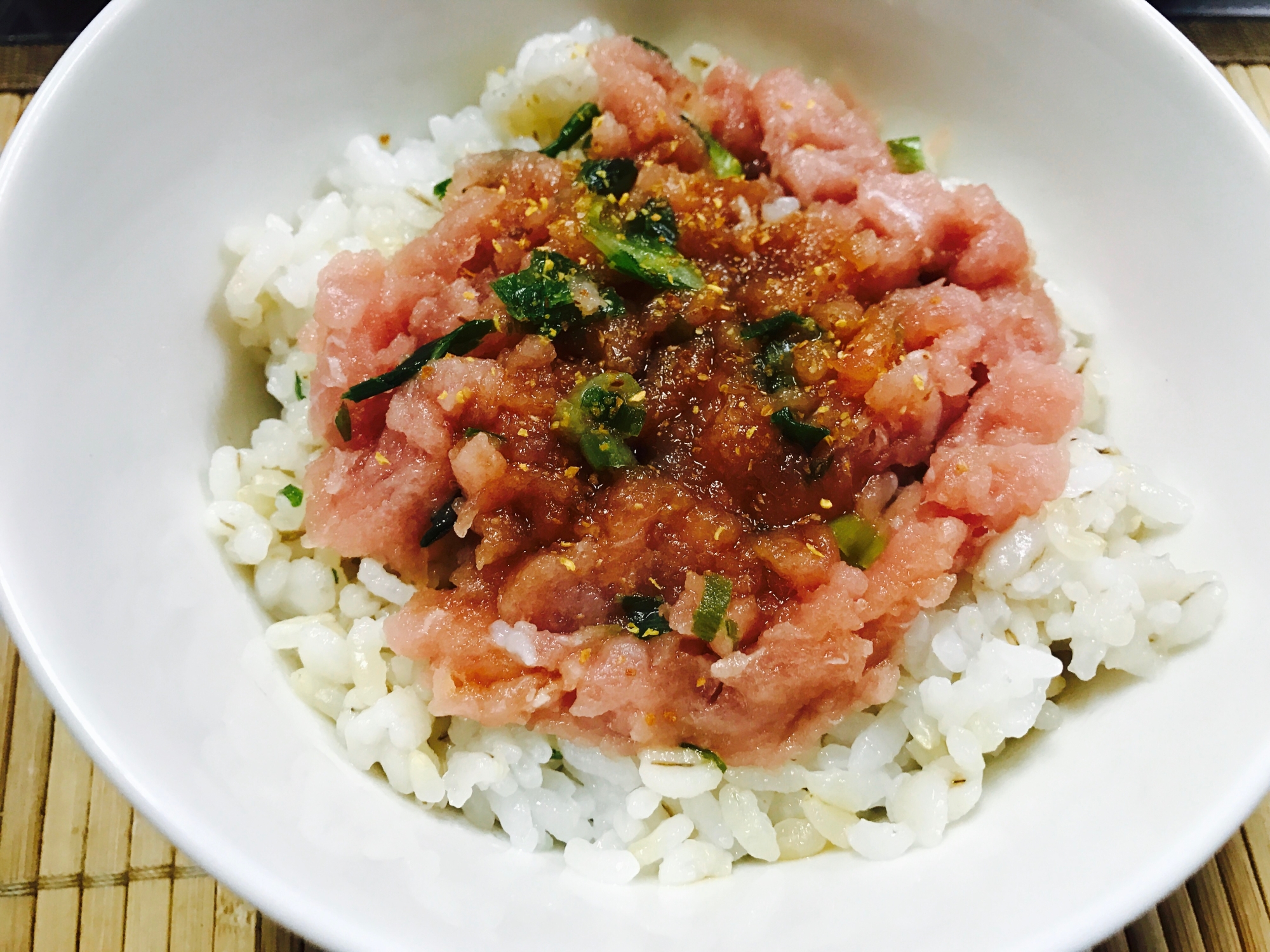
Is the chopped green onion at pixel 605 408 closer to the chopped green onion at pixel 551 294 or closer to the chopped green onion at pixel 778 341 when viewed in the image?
the chopped green onion at pixel 551 294

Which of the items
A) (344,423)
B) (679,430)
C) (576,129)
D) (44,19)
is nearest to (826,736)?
(679,430)

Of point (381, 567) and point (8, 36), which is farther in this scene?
point (8, 36)

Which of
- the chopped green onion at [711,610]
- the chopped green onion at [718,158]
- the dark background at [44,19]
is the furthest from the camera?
the dark background at [44,19]

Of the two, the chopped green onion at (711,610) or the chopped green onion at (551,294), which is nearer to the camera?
the chopped green onion at (711,610)

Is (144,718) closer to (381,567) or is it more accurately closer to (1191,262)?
(381,567)

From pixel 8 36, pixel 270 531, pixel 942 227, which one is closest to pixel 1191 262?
pixel 942 227

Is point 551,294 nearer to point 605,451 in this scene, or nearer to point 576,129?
point 605,451

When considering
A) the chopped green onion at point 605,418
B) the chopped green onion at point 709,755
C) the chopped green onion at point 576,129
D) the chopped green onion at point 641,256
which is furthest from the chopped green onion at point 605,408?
the chopped green onion at point 576,129
